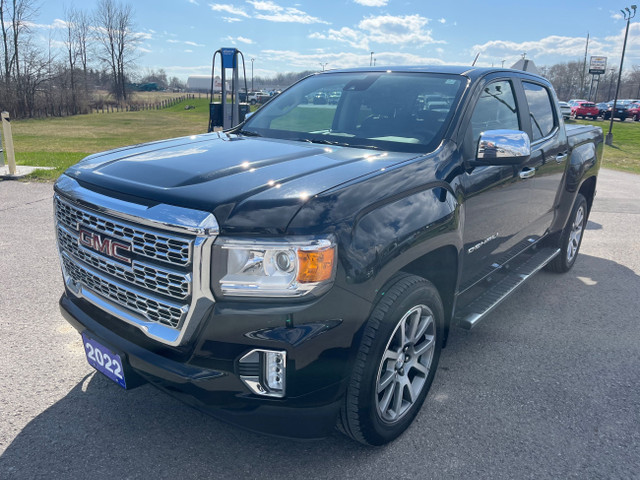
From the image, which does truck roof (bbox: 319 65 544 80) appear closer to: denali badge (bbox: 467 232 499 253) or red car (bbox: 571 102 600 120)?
denali badge (bbox: 467 232 499 253)

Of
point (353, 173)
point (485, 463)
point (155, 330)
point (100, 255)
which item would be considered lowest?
point (485, 463)

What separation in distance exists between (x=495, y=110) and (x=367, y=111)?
2.99ft

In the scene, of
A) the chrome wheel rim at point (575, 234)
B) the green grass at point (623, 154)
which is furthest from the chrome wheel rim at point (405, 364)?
the green grass at point (623, 154)

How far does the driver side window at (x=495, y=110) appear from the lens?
11.1 feet

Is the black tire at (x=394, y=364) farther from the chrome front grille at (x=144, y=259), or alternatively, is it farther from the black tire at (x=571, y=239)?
the black tire at (x=571, y=239)

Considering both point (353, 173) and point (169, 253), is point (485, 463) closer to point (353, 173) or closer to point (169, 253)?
point (353, 173)

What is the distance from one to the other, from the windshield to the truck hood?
24 centimetres

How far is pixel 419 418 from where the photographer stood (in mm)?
2936

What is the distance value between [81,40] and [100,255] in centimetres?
7568

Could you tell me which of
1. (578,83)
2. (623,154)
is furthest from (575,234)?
(578,83)

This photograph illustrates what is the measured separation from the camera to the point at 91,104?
59656mm

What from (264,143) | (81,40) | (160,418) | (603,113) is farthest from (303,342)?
(81,40)

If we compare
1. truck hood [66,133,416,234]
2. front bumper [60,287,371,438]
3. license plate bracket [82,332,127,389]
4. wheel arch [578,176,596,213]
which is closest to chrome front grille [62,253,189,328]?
front bumper [60,287,371,438]

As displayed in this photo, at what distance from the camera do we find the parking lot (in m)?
2.52
